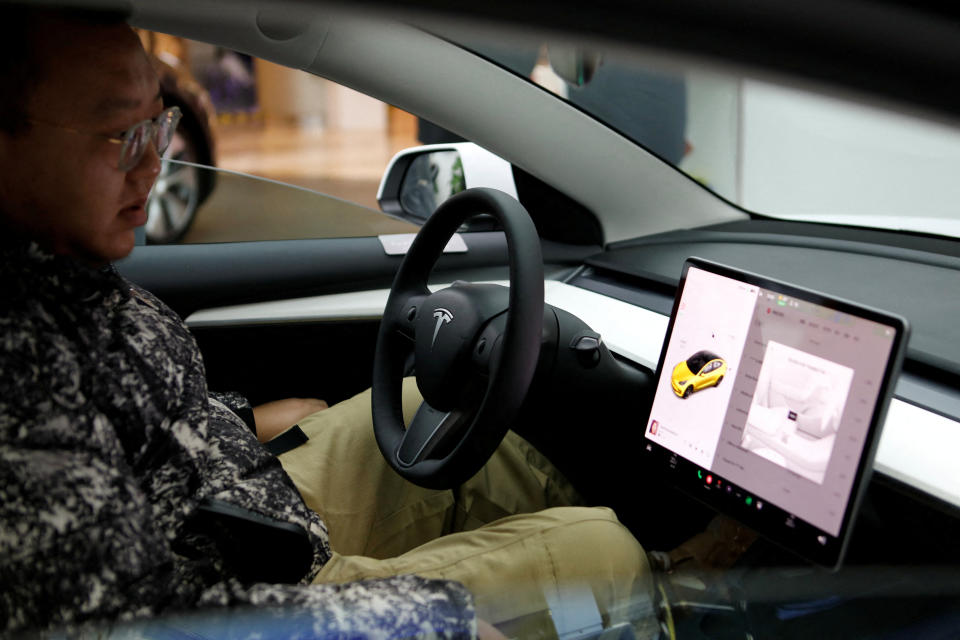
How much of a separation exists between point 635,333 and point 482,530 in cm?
Answer: 55

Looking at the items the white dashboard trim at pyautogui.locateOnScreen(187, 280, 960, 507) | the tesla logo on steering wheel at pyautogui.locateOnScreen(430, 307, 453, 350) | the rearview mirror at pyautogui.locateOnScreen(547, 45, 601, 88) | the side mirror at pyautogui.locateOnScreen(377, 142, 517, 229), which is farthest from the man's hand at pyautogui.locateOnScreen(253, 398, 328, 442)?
the rearview mirror at pyautogui.locateOnScreen(547, 45, 601, 88)

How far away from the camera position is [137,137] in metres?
1.03

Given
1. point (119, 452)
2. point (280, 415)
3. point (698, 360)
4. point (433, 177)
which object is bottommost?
point (280, 415)

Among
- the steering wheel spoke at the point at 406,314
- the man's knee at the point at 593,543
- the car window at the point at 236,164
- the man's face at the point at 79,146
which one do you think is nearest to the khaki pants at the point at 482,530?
the man's knee at the point at 593,543

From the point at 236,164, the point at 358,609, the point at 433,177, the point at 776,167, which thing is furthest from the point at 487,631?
the point at 236,164

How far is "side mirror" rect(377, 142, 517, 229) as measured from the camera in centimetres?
219

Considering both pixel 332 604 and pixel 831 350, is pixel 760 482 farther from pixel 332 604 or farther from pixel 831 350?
pixel 332 604

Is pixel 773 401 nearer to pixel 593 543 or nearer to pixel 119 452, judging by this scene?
pixel 593 543

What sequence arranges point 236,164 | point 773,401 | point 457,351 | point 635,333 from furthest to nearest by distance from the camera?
point 236,164 → point 635,333 → point 457,351 → point 773,401

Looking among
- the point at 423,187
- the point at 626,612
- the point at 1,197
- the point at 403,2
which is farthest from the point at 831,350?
the point at 423,187

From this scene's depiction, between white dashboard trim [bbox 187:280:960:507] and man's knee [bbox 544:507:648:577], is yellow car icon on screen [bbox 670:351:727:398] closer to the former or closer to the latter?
white dashboard trim [bbox 187:280:960:507]

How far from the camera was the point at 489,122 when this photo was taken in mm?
1978

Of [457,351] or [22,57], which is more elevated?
[22,57]

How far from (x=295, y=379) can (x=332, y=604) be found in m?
1.05
